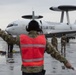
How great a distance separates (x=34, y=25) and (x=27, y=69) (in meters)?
0.74

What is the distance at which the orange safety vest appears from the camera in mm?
6223

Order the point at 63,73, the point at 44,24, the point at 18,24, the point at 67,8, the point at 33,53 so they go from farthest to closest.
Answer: the point at 67,8
the point at 44,24
the point at 18,24
the point at 63,73
the point at 33,53

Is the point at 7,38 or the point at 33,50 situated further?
the point at 33,50

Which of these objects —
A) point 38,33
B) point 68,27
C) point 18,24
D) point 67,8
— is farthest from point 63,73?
point 67,8

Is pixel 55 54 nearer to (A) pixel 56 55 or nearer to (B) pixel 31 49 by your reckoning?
(A) pixel 56 55

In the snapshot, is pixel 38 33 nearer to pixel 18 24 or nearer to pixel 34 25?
pixel 34 25

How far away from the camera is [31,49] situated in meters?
6.23

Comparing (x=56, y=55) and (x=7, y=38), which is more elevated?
(x=7, y=38)

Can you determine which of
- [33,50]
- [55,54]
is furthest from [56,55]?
[33,50]

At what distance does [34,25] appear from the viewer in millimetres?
6238

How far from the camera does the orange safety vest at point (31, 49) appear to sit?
6223mm

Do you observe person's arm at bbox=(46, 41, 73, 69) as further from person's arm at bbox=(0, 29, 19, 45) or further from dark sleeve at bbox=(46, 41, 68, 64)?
person's arm at bbox=(0, 29, 19, 45)

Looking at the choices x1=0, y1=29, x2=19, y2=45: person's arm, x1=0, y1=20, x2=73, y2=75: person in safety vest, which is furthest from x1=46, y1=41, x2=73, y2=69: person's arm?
x1=0, y1=29, x2=19, y2=45: person's arm

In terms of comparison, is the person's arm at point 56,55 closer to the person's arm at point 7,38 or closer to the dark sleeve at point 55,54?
the dark sleeve at point 55,54
